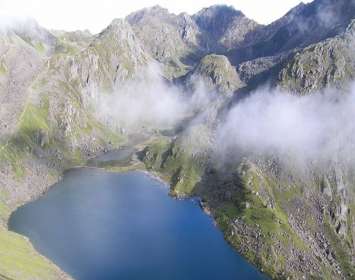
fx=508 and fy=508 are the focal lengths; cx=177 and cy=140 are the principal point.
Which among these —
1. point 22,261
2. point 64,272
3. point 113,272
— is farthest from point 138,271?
point 22,261

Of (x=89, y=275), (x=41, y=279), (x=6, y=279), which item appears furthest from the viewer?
(x=89, y=275)

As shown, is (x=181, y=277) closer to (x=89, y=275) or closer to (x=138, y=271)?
(x=138, y=271)

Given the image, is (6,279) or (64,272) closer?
(6,279)

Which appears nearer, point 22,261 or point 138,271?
point 22,261

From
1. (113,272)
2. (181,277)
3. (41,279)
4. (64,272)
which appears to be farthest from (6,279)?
(181,277)

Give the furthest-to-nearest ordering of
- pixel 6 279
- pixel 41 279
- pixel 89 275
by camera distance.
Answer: pixel 89 275, pixel 41 279, pixel 6 279

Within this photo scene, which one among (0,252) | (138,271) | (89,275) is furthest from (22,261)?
(138,271)

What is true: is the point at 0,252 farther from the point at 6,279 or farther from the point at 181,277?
the point at 181,277
